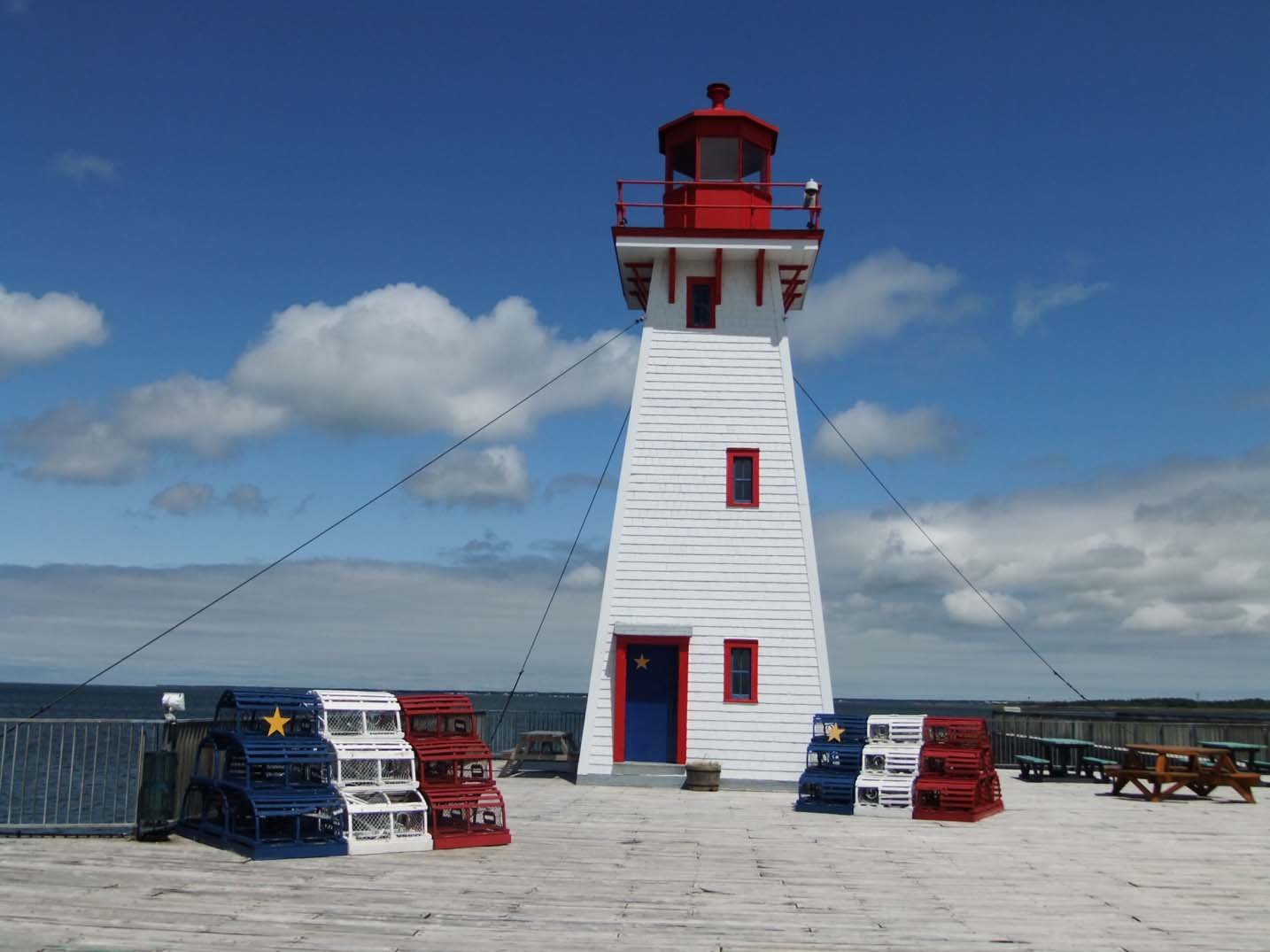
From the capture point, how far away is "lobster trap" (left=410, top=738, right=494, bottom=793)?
13406 mm

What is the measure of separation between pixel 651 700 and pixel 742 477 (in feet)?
14.5

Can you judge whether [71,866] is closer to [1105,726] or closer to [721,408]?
[721,408]

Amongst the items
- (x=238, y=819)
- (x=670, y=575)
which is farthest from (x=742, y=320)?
(x=238, y=819)

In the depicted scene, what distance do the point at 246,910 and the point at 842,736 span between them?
36.4 ft

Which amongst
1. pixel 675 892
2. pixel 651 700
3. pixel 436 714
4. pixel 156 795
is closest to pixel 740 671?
pixel 651 700

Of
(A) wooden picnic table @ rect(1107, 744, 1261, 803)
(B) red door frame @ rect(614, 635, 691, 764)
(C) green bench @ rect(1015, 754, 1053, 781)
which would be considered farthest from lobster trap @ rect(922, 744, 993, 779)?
(C) green bench @ rect(1015, 754, 1053, 781)

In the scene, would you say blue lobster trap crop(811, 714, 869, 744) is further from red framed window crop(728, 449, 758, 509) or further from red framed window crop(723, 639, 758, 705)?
red framed window crop(728, 449, 758, 509)

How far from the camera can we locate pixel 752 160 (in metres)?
22.5

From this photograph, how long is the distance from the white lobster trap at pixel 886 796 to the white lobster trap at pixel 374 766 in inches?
287

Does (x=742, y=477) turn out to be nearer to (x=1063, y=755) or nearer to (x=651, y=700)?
(x=651, y=700)

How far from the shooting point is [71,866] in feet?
35.6

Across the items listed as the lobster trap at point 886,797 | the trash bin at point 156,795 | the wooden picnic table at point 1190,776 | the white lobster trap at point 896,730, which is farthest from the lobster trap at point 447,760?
the wooden picnic table at point 1190,776

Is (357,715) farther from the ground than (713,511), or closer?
closer

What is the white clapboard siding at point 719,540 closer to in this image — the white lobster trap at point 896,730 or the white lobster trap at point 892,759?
the white lobster trap at point 896,730
